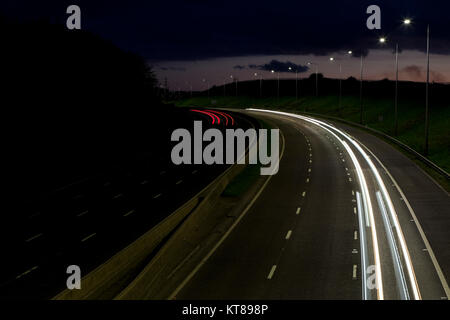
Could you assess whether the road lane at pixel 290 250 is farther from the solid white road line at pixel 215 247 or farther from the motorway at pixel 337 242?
the solid white road line at pixel 215 247

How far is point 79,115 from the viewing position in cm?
7206

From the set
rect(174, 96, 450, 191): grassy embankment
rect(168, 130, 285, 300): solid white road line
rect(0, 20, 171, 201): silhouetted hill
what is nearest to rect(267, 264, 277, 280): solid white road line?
rect(168, 130, 285, 300): solid white road line

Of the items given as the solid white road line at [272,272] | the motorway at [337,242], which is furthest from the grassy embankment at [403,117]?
the solid white road line at [272,272]

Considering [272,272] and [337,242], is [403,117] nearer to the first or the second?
[337,242]

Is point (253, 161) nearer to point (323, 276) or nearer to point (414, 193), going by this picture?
point (414, 193)

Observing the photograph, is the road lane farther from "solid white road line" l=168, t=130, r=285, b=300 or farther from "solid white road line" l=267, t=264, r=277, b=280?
"solid white road line" l=168, t=130, r=285, b=300

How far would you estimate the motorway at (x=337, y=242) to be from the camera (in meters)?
18.6

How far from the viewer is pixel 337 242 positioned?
79.6ft

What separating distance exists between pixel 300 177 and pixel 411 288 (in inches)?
941

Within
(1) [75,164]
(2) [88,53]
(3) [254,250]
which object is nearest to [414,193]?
(3) [254,250]

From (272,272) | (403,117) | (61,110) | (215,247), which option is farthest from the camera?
(403,117)

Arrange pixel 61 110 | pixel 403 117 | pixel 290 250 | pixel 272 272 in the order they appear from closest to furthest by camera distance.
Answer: pixel 272 272, pixel 290 250, pixel 61 110, pixel 403 117

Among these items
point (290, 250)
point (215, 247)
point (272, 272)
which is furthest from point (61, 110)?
point (272, 272)

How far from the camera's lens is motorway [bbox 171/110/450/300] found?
18.6 m
